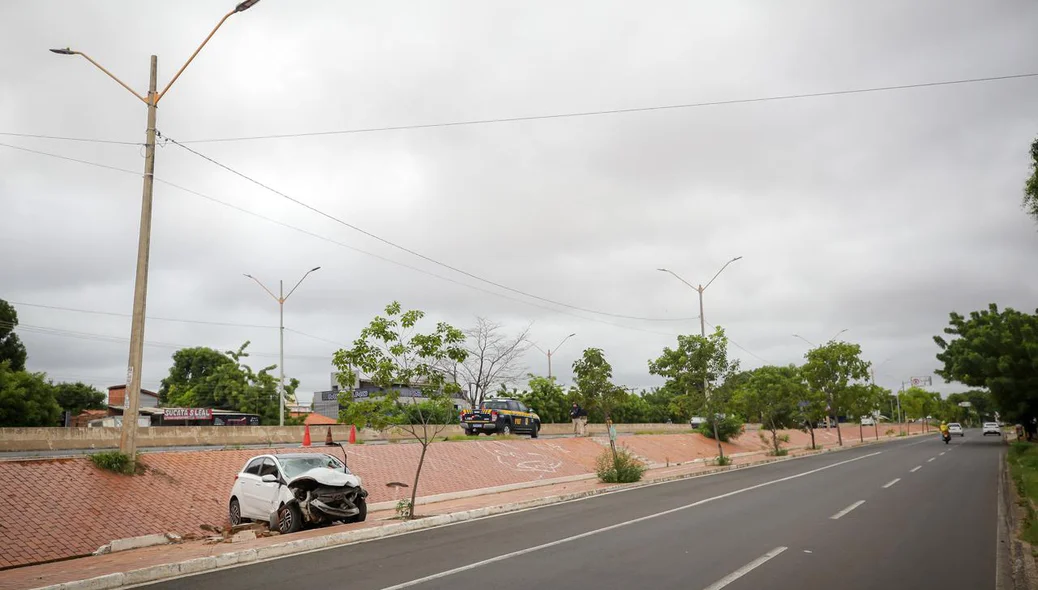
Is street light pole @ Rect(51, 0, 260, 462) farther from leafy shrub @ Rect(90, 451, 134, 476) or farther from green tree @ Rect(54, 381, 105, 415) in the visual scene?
green tree @ Rect(54, 381, 105, 415)

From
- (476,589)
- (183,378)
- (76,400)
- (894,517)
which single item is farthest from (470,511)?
(183,378)

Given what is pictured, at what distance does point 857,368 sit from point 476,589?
47.4m

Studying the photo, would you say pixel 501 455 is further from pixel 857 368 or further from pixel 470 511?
pixel 857 368

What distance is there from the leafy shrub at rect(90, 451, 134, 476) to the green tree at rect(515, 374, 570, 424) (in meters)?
42.0

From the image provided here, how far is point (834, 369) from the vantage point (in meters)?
47.3

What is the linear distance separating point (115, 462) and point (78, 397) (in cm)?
5325

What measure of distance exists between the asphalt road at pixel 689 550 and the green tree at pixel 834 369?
104 feet

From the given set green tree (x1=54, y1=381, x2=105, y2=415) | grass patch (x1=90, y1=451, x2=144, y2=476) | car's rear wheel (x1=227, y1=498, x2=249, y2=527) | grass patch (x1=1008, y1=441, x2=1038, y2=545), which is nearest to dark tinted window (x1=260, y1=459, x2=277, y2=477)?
car's rear wheel (x1=227, y1=498, x2=249, y2=527)

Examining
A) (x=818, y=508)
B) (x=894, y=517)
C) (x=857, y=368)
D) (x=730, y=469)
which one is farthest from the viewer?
(x=857, y=368)

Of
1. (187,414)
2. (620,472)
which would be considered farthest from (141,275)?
(187,414)

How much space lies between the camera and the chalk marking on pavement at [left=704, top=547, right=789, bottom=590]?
7.62 metres

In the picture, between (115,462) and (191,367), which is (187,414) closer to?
(191,367)

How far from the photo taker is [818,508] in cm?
1434

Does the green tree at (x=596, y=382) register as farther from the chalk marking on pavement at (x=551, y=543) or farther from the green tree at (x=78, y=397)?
the green tree at (x=78, y=397)
